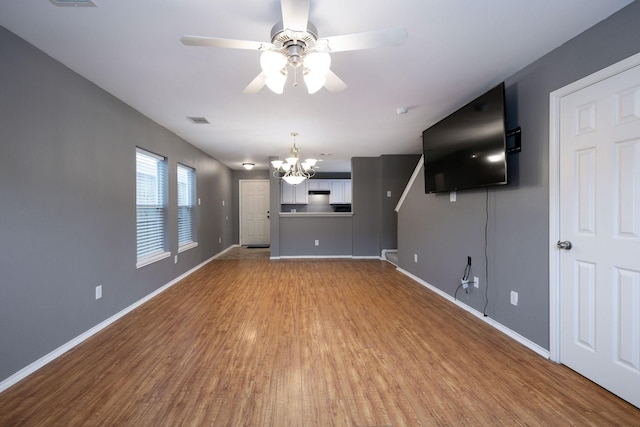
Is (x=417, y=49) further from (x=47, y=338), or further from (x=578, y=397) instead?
(x=47, y=338)

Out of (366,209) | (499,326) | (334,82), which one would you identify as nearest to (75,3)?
(334,82)

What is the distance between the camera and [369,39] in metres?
1.41

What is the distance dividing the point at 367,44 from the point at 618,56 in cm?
157

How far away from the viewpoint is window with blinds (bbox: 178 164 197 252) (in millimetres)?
4789

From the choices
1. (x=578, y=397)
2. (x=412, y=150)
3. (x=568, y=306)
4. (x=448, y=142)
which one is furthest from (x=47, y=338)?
(x=412, y=150)

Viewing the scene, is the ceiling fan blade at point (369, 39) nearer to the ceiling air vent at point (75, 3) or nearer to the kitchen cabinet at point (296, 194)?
the ceiling air vent at point (75, 3)

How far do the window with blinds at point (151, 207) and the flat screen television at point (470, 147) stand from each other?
12.2ft

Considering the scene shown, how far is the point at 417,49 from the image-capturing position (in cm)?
208

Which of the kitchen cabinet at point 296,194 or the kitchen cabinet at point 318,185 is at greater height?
the kitchen cabinet at point 318,185

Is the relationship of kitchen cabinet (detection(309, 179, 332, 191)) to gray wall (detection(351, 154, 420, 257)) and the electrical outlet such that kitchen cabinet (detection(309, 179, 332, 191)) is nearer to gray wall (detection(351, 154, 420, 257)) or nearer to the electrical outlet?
gray wall (detection(351, 154, 420, 257))

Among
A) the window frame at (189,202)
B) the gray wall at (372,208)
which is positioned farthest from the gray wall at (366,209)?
the window frame at (189,202)

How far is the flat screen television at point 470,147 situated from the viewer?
2463mm

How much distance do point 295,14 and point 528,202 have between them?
228 centimetres

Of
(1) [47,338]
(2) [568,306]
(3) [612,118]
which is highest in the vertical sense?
(3) [612,118]
